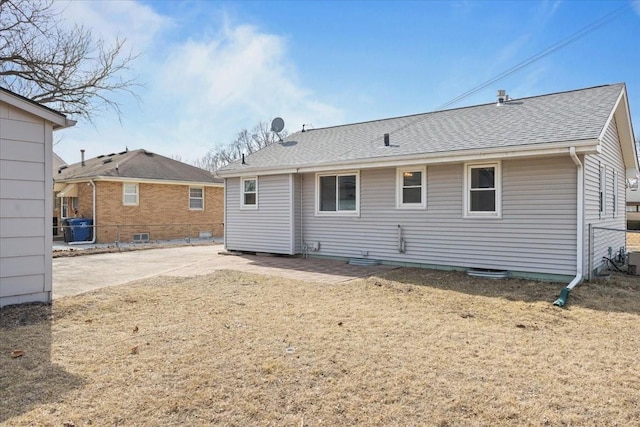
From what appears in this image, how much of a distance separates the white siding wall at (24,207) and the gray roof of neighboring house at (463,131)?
677 cm

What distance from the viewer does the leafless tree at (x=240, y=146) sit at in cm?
4828

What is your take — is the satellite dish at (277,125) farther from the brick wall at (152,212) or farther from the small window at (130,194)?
the small window at (130,194)

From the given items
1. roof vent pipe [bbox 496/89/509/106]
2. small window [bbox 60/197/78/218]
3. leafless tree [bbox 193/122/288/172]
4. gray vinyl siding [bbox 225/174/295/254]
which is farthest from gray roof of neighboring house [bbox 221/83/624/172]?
leafless tree [bbox 193/122/288/172]

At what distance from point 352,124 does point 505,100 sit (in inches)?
204

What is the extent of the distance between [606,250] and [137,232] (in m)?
18.1

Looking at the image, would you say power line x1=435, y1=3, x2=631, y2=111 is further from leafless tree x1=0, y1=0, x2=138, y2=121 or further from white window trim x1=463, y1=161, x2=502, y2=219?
leafless tree x1=0, y1=0, x2=138, y2=121

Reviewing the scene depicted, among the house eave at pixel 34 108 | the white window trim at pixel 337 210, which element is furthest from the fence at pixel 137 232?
the house eave at pixel 34 108

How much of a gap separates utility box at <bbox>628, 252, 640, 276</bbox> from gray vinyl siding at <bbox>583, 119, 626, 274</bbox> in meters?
0.56

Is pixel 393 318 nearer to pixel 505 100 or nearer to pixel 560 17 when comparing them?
pixel 505 100

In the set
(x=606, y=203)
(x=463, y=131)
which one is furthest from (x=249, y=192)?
(x=606, y=203)

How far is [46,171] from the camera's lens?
6367 mm

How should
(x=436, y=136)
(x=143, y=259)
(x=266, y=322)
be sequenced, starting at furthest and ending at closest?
(x=143, y=259)
(x=436, y=136)
(x=266, y=322)

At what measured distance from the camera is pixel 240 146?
50875 mm

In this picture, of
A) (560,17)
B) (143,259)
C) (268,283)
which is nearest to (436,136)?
(268,283)
